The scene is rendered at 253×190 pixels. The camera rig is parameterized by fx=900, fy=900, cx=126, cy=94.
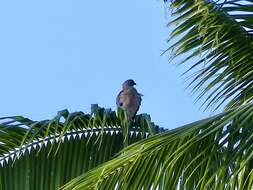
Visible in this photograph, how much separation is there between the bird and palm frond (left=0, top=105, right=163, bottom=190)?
12 centimetres

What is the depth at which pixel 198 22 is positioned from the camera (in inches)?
176

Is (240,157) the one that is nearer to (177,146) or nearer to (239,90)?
(177,146)

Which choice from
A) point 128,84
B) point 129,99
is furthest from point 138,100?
point 128,84

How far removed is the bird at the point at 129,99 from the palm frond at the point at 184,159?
1.31m

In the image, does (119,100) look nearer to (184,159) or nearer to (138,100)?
(138,100)

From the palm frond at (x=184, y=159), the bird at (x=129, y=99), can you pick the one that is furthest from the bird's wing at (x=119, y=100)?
the palm frond at (x=184, y=159)

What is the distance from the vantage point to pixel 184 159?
138 inches

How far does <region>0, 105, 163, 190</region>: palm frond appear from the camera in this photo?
4.69 meters

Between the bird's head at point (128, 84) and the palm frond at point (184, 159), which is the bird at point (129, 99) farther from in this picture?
the palm frond at point (184, 159)

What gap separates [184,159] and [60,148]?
1.38 metres

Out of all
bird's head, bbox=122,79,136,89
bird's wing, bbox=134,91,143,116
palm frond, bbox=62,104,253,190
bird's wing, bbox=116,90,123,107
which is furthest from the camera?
bird's head, bbox=122,79,136,89

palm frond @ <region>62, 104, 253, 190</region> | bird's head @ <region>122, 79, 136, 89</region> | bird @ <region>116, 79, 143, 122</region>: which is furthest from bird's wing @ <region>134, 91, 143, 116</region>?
palm frond @ <region>62, 104, 253, 190</region>

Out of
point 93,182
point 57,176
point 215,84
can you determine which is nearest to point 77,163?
point 57,176

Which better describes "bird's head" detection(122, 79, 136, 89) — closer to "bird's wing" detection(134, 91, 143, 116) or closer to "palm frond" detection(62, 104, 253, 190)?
"bird's wing" detection(134, 91, 143, 116)
